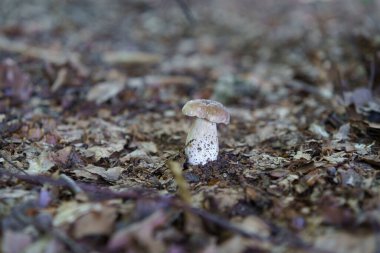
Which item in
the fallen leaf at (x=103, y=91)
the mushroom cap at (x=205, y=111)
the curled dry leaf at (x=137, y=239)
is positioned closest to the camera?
the curled dry leaf at (x=137, y=239)

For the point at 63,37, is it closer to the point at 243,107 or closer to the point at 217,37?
the point at 217,37

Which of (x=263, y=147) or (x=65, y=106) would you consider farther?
(x=65, y=106)

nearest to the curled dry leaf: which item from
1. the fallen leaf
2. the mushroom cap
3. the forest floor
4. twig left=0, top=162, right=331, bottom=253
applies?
the forest floor

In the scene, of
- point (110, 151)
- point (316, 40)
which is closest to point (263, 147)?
point (110, 151)

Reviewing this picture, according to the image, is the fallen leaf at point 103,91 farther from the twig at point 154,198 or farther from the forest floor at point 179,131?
the twig at point 154,198

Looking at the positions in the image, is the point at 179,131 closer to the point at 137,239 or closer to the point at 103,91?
the point at 103,91

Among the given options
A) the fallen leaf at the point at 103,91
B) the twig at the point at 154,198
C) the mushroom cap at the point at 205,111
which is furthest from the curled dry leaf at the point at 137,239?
the fallen leaf at the point at 103,91

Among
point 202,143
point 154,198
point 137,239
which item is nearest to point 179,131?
point 202,143
